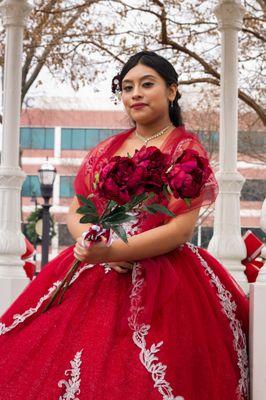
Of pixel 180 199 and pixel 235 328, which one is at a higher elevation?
pixel 180 199

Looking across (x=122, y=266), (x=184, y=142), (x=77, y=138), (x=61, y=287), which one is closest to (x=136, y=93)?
(x=184, y=142)

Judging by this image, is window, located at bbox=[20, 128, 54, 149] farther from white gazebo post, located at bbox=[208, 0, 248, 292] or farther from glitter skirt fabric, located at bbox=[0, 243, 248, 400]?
glitter skirt fabric, located at bbox=[0, 243, 248, 400]

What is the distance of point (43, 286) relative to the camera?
3.72 m

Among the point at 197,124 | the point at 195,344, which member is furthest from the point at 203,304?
the point at 197,124

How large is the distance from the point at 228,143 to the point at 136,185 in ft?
10.7

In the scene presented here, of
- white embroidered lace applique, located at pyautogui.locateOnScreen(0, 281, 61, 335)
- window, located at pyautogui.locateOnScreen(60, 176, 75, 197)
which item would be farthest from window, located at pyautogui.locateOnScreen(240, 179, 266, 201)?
white embroidered lace applique, located at pyautogui.locateOnScreen(0, 281, 61, 335)

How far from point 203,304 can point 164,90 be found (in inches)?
38.5

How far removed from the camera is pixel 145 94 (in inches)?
148

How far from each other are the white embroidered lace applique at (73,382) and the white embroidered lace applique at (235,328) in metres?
0.68

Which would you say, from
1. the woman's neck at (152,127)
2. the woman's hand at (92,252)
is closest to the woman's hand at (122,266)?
the woman's hand at (92,252)

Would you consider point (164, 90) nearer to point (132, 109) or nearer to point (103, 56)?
point (132, 109)

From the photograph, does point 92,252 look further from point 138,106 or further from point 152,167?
point 138,106

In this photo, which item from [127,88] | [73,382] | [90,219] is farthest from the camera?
[127,88]

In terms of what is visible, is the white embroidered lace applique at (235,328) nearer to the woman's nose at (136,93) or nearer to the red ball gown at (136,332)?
the red ball gown at (136,332)
